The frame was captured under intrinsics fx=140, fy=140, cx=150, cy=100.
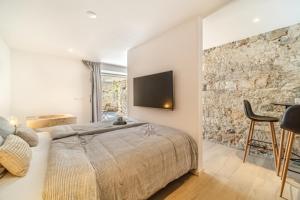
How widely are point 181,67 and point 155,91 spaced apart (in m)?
0.71

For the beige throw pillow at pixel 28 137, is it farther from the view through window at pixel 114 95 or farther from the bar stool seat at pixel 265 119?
the view through window at pixel 114 95

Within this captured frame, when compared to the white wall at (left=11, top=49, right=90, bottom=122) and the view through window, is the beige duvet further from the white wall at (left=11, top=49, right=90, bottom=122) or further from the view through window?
the view through window

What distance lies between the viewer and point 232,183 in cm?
192

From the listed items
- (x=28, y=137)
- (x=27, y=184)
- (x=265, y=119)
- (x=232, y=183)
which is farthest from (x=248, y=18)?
(x=28, y=137)

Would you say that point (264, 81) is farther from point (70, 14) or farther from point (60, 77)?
point (60, 77)

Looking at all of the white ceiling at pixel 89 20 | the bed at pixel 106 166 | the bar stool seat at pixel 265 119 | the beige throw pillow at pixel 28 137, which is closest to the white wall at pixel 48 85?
the white ceiling at pixel 89 20

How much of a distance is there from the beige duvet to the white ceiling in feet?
5.97

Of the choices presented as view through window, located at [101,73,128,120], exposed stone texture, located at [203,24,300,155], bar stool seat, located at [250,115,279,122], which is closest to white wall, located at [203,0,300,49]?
exposed stone texture, located at [203,24,300,155]

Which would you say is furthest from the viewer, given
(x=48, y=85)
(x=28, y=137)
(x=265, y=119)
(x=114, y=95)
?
(x=114, y=95)

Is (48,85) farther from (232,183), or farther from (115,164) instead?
(232,183)

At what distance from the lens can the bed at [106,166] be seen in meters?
1.02

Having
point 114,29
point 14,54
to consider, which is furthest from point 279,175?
point 14,54

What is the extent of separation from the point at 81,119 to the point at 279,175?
16.2 feet

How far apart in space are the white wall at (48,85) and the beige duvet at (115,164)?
2.72m
